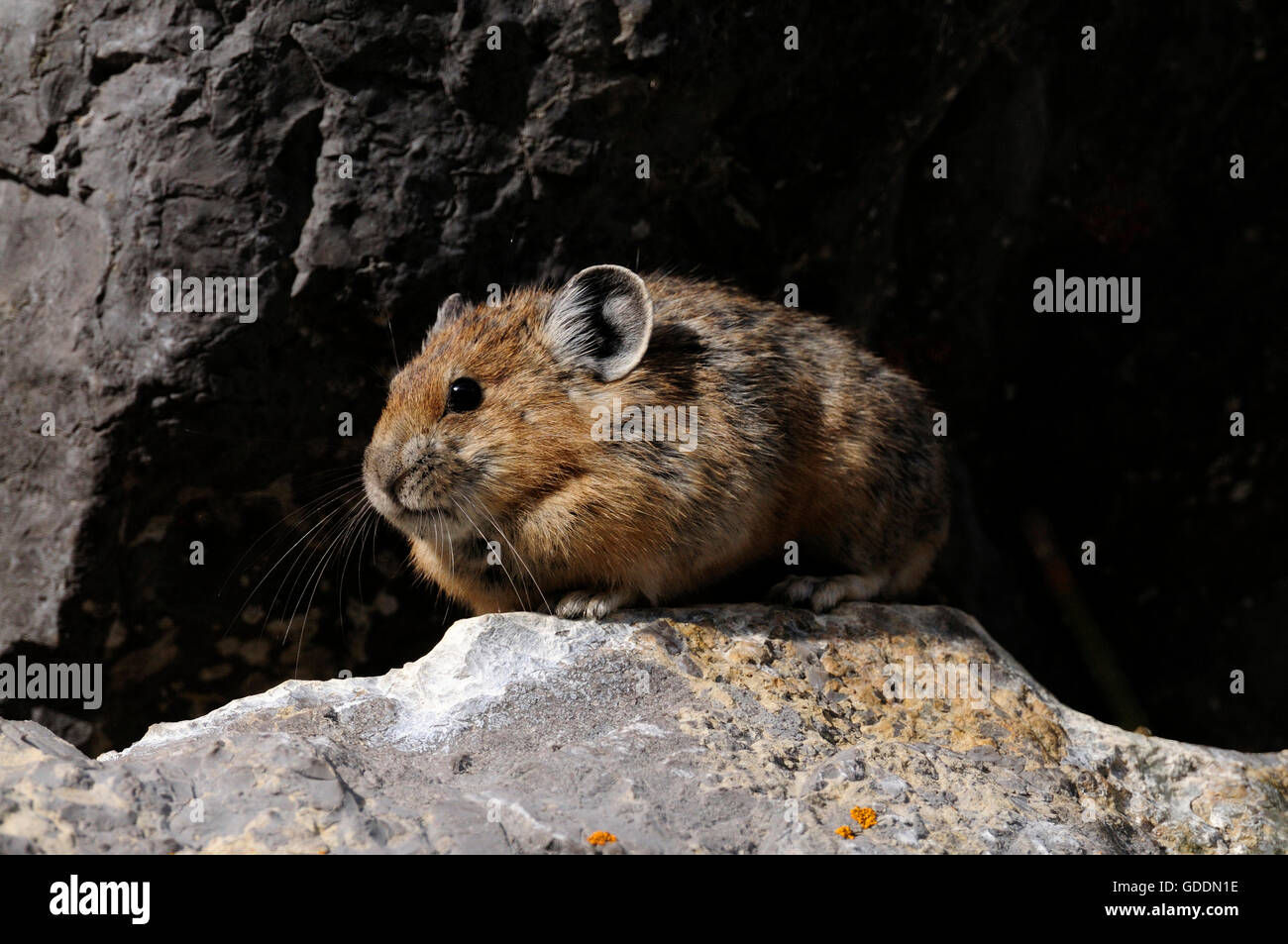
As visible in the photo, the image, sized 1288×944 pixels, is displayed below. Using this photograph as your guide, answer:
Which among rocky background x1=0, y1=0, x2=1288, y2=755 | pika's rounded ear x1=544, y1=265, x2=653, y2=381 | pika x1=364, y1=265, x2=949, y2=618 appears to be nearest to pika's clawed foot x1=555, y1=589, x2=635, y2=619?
pika x1=364, y1=265, x2=949, y2=618

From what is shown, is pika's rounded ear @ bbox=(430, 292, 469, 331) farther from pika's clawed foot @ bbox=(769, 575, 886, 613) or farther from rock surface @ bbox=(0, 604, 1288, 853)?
pika's clawed foot @ bbox=(769, 575, 886, 613)

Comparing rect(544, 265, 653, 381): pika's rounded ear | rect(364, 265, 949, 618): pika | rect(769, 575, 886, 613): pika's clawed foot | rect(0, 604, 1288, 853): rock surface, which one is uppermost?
rect(544, 265, 653, 381): pika's rounded ear

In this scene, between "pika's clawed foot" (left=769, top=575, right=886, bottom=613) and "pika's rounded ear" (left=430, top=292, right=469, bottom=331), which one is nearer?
"pika's clawed foot" (left=769, top=575, right=886, bottom=613)

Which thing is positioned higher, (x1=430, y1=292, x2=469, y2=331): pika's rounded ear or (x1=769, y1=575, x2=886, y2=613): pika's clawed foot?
(x1=430, y1=292, x2=469, y2=331): pika's rounded ear

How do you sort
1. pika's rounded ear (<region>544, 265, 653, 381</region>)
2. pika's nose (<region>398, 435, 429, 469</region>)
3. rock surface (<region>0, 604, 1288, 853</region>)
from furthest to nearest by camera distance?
pika's rounded ear (<region>544, 265, 653, 381</region>) → pika's nose (<region>398, 435, 429, 469</region>) → rock surface (<region>0, 604, 1288, 853</region>)

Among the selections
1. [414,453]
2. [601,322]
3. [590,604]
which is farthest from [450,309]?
[590,604]

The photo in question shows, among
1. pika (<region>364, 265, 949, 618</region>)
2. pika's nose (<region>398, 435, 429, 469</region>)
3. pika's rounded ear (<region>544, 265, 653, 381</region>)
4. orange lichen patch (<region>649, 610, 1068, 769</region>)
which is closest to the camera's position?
orange lichen patch (<region>649, 610, 1068, 769</region>)

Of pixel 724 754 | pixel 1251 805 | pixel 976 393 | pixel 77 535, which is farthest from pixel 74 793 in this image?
pixel 976 393

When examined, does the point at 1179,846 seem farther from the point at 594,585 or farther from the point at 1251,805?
the point at 594,585

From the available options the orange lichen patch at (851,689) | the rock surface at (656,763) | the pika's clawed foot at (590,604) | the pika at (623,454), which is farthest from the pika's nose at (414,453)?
the orange lichen patch at (851,689)
